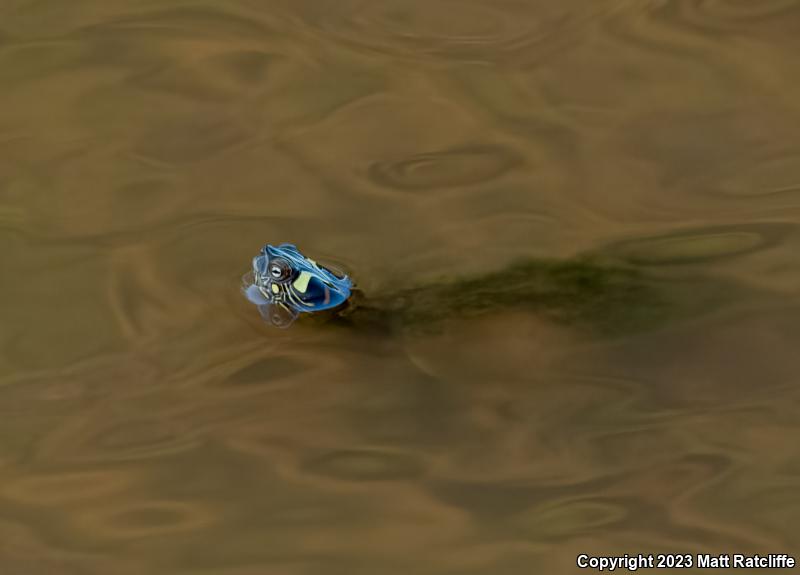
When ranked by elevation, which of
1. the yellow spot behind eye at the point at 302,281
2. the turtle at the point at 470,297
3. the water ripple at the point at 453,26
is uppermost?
the water ripple at the point at 453,26

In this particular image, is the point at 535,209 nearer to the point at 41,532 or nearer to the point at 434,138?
the point at 434,138

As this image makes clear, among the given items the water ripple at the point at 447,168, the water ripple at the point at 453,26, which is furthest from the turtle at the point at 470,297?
the water ripple at the point at 453,26

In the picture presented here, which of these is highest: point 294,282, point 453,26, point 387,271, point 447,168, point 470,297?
point 453,26

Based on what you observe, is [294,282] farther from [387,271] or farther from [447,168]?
[447,168]

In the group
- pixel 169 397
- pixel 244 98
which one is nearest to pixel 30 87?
pixel 244 98

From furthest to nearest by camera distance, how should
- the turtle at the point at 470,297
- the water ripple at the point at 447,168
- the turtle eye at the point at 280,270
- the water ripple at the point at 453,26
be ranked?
the water ripple at the point at 453,26 → the water ripple at the point at 447,168 → the turtle at the point at 470,297 → the turtle eye at the point at 280,270

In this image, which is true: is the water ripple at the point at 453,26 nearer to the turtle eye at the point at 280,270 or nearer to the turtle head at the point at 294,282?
the turtle head at the point at 294,282

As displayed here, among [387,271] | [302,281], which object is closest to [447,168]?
[387,271]
